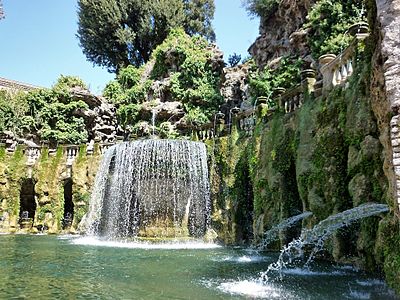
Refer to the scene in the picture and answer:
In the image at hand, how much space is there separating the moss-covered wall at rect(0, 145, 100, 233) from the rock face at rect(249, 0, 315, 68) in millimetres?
12218

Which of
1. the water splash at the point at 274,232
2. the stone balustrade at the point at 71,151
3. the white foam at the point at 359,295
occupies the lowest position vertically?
the white foam at the point at 359,295

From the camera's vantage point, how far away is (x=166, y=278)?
24.0 ft

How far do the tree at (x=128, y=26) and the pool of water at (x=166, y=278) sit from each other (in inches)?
967

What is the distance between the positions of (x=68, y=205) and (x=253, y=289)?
666 inches

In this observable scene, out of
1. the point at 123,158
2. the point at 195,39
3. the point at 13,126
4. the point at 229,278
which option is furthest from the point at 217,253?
the point at 195,39

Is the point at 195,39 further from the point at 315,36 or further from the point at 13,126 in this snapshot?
the point at 13,126

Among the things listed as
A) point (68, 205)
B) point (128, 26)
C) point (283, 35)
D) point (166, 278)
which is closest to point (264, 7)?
point (283, 35)

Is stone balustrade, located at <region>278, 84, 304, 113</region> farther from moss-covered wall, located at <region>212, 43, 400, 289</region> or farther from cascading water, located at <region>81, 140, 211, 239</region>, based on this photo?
cascading water, located at <region>81, 140, 211, 239</region>

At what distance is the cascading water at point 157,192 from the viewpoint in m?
15.4

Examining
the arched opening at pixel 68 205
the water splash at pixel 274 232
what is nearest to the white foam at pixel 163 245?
the water splash at pixel 274 232

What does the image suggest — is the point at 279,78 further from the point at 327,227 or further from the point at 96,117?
the point at 327,227

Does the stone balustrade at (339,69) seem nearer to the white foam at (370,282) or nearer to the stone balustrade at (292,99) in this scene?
the stone balustrade at (292,99)

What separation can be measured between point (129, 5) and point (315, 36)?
17.5 metres

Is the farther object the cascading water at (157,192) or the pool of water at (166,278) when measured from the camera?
the cascading water at (157,192)
